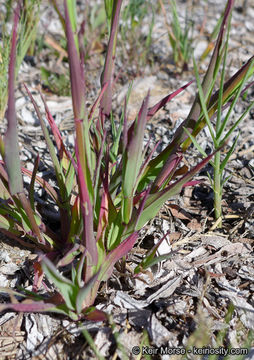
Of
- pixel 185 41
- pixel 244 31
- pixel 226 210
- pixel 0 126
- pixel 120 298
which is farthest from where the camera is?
pixel 244 31

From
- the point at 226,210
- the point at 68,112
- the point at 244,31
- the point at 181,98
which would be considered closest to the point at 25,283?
the point at 226,210

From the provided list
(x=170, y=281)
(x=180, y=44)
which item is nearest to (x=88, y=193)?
(x=170, y=281)

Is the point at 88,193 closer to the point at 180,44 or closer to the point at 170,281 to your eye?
the point at 170,281

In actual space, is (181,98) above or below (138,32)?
below

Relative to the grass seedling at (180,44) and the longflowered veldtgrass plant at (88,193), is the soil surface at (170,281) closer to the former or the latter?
the longflowered veldtgrass plant at (88,193)

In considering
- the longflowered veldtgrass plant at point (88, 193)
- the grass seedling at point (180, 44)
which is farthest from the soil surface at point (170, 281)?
the grass seedling at point (180, 44)

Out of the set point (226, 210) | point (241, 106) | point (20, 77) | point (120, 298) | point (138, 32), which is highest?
point (138, 32)

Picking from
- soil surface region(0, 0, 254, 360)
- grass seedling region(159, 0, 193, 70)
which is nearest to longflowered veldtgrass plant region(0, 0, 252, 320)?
soil surface region(0, 0, 254, 360)

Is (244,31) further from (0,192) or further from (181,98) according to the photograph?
(0,192)
